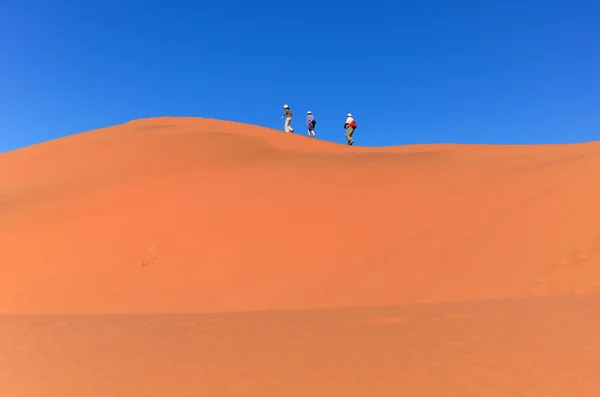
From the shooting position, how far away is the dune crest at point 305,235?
506 centimetres

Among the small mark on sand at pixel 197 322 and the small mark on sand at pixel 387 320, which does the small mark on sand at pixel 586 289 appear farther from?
the small mark on sand at pixel 197 322

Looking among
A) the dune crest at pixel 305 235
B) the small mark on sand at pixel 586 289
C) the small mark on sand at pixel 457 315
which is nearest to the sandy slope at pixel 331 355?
the small mark on sand at pixel 457 315

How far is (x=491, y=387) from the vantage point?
1977mm

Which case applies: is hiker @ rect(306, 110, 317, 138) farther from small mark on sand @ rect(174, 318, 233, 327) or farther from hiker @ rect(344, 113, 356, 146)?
small mark on sand @ rect(174, 318, 233, 327)

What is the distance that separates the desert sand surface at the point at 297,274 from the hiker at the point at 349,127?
429 centimetres

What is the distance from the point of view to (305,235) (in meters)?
6.77

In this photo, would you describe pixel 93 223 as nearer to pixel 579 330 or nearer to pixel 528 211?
pixel 528 211

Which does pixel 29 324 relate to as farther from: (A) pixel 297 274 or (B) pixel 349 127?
(B) pixel 349 127

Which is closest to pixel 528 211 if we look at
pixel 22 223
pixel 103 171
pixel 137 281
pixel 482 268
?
pixel 482 268

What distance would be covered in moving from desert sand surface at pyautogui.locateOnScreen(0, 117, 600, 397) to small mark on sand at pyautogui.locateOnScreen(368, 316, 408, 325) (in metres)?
0.03

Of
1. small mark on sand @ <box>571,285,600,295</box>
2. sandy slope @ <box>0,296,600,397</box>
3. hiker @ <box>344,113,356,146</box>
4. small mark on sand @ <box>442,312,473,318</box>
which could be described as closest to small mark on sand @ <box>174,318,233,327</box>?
sandy slope @ <box>0,296,600,397</box>

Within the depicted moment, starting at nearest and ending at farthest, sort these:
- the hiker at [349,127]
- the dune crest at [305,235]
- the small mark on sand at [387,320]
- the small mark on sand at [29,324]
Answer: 1. the small mark on sand at [387,320]
2. the small mark on sand at [29,324]
3. the dune crest at [305,235]
4. the hiker at [349,127]

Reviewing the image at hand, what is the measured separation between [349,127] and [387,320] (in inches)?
562

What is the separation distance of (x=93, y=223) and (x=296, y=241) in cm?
413
